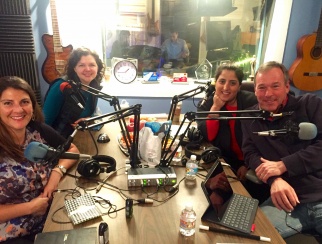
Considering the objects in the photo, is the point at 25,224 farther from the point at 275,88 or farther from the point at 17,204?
the point at 275,88

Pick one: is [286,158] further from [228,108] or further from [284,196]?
[228,108]

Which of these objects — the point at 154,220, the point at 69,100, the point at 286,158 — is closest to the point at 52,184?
the point at 154,220

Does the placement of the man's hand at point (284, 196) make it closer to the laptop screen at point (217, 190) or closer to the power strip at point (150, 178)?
the laptop screen at point (217, 190)

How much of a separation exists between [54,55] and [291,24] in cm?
276

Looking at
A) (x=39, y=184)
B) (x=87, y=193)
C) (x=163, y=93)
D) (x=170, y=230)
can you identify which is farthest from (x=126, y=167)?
(x=163, y=93)

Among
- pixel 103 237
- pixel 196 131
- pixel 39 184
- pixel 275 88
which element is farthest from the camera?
pixel 196 131

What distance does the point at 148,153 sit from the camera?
1.62 meters

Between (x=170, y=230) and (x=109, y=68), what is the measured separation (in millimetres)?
2737

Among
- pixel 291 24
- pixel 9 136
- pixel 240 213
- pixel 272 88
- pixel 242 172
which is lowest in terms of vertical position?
pixel 242 172

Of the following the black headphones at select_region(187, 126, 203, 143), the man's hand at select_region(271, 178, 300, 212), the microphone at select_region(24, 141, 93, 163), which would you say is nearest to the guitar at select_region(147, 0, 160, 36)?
the black headphones at select_region(187, 126, 203, 143)

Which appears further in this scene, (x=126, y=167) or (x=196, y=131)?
(x=196, y=131)

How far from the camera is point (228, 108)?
2158mm

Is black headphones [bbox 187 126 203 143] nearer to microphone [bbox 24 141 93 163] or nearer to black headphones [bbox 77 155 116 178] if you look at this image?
black headphones [bbox 77 155 116 178]

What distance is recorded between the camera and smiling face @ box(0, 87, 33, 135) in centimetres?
148
